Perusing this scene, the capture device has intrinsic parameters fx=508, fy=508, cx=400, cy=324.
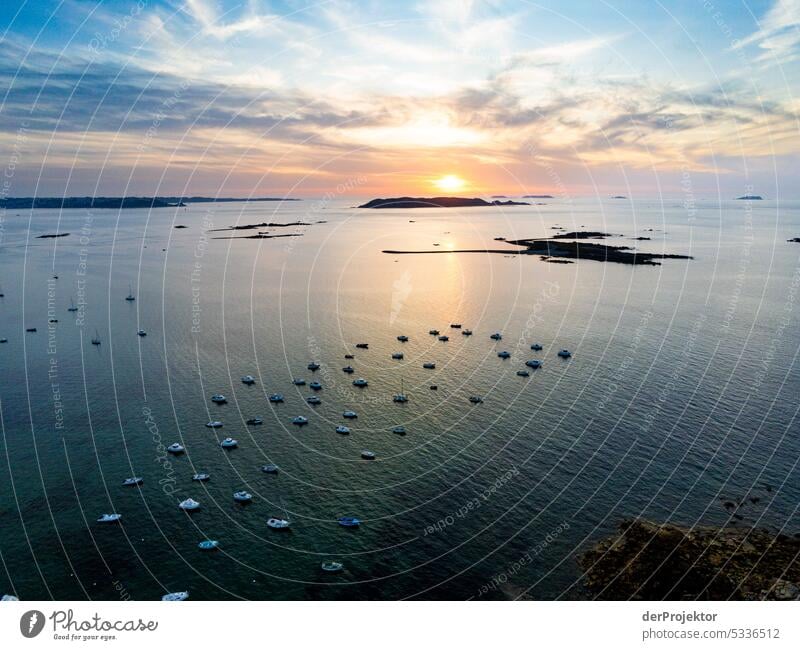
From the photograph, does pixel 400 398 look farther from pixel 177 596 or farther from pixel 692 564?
pixel 692 564

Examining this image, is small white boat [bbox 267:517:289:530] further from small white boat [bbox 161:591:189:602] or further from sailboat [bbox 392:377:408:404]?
sailboat [bbox 392:377:408:404]

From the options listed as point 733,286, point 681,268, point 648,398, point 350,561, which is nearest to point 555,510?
point 350,561

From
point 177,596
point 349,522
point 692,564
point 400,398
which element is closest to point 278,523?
point 349,522

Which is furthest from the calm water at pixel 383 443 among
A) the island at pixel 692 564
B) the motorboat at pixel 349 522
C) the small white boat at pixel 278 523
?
the island at pixel 692 564

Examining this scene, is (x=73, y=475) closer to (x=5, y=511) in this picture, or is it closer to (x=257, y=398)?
(x=5, y=511)

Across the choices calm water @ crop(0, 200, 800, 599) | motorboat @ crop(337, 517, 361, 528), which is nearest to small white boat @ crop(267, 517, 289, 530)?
calm water @ crop(0, 200, 800, 599)
